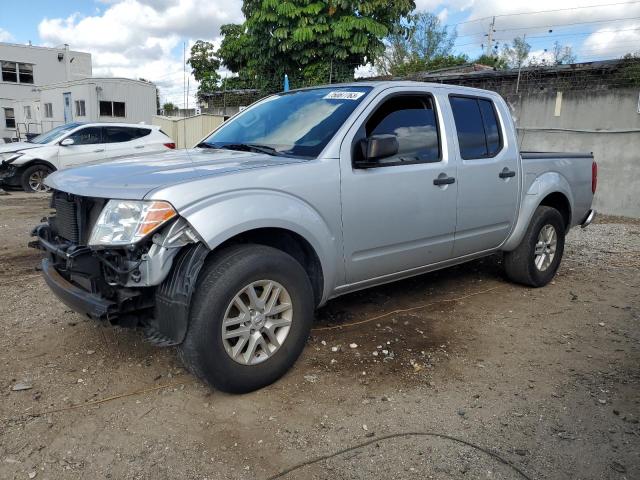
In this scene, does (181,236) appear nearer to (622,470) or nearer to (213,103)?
(622,470)

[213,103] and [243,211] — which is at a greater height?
[213,103]

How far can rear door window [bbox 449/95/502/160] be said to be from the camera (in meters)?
4.40

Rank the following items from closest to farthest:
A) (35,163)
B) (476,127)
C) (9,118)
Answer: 1. (476,127)
2. (35,163)
3. (9,118)

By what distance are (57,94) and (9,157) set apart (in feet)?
51.2

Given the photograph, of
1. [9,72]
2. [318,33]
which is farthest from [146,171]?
[9,72]

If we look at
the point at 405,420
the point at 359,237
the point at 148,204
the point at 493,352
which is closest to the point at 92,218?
the point at 148,204

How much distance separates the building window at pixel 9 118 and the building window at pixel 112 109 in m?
12.1

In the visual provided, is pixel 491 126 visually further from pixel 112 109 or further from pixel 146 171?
pixel 112 109

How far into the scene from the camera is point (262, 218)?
118 inches

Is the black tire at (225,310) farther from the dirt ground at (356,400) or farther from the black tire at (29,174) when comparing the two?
the black tire at (29,174)

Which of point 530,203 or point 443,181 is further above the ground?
point 443,181

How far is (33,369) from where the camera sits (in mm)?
3396

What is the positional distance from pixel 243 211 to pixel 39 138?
38.6 feet

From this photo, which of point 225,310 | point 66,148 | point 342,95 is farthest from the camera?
point 66,148
